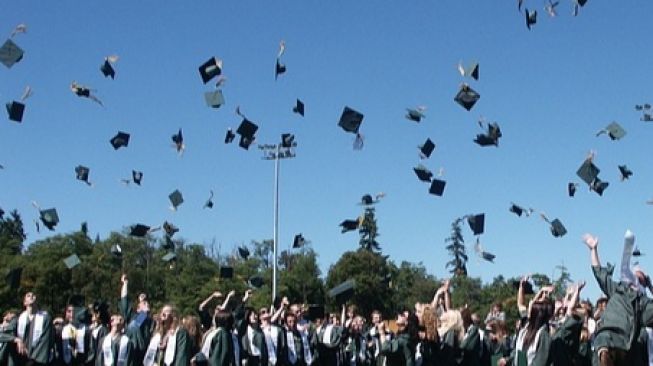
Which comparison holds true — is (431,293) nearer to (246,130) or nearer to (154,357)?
(246,130)

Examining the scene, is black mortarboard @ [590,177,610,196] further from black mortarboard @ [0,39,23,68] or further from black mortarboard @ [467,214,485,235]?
black mortarboard @ [0,39,23,68]

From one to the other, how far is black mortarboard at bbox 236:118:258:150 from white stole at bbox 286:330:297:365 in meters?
4.05

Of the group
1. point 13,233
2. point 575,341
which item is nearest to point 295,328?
point 575,341

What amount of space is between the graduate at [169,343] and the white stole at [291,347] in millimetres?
4934

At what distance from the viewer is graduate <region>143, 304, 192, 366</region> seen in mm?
10328

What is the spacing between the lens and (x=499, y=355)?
572 inches

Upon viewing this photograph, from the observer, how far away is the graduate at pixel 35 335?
45.7 feet

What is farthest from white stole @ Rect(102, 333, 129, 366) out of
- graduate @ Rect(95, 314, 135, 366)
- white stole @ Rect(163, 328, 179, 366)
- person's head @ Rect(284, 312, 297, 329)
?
person's head @ Rect(284, 312, 297, 329)

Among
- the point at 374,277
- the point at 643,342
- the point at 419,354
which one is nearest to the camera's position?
the point at 643,342

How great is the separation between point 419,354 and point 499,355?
4223 mm

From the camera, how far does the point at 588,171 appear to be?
52.8 ft

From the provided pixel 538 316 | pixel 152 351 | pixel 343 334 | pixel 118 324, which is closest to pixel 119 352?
pixel 118 324

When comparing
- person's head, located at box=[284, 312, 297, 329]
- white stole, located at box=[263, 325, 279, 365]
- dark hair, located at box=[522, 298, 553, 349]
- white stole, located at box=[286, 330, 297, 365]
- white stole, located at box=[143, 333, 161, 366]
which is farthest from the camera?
person's head, located at box=[284, 312, 297, 329]

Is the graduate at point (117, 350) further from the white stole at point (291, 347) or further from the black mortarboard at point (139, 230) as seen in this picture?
the black mortarboard at point (139, 230)
